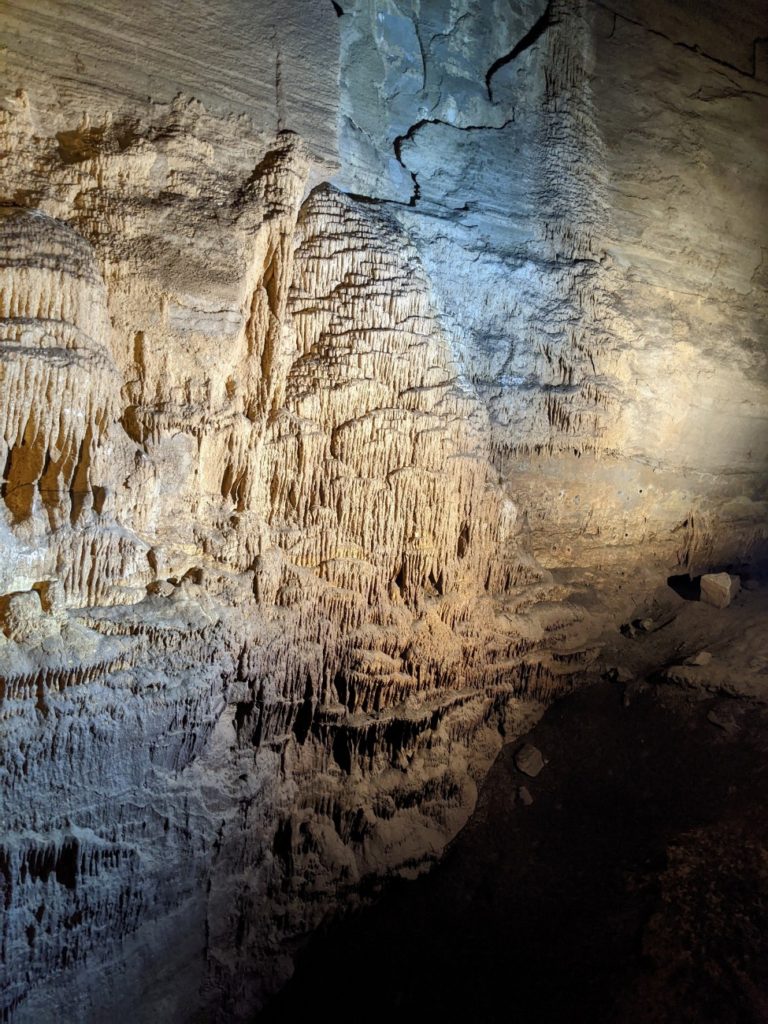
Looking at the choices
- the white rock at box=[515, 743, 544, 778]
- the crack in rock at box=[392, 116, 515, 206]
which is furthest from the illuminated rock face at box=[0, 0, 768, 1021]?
the white rock at box=[515, 743, 544, 778]

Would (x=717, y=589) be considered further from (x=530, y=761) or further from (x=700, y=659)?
(x=530, y=761)

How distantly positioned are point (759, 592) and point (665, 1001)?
14.4 ft

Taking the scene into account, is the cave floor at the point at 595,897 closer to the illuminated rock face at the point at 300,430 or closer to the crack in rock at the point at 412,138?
the illuminated rock face at the point at 300,430

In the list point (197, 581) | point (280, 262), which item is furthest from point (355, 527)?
point (280, 262)

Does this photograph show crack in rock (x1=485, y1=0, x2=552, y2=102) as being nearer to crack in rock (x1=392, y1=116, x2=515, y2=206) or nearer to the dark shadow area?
crack in rock (x1=392, y1=116, x2=515, y2=206)

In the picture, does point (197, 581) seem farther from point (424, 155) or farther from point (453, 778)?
point (424, 155)

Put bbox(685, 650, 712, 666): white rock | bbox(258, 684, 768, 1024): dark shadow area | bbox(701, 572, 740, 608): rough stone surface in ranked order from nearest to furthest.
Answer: bbox(258, 684, 768, 1024): dark shadow area, bbox(685, 650, 712, 666): white rock, bbox(701, 572, 740, 608): rough stone surface

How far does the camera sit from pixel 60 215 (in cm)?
439

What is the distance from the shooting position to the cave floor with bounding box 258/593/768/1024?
472 centimetres

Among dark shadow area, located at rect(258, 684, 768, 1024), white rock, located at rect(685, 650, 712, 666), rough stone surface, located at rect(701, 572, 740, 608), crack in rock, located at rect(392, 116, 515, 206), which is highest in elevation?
crack in rock, located at rect(392, 116, 515, 206)

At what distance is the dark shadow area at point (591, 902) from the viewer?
4715mm

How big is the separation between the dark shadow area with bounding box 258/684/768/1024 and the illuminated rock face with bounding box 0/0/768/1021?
39 cm

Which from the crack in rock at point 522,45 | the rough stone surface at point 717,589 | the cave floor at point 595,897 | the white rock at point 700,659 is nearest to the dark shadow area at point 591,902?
the cave floor at point 595,897

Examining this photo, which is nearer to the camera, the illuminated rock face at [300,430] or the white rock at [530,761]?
the illuminated rock face at [300,430]
